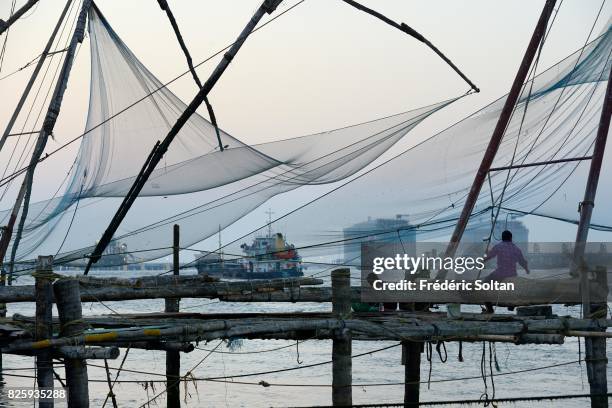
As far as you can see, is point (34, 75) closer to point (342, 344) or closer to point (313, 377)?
point (342, 344)

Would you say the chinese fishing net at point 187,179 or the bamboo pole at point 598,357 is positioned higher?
the chinese fishing net at point 187,179

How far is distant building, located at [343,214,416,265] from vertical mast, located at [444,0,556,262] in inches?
24.9

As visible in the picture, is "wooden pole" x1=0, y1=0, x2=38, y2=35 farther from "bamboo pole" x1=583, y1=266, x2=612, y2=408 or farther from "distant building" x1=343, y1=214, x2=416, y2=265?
"bamboo pole" x1=583, y1=266, x2=612, y2=408

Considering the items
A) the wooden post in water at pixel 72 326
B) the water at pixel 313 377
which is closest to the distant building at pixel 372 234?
the water at pixel 313 377

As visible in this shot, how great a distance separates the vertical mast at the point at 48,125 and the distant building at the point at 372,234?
469cm

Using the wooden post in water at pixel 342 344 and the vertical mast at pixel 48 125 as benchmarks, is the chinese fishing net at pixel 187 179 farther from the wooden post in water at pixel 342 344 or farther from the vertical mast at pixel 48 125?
the wooden post in water at pixel 342 344

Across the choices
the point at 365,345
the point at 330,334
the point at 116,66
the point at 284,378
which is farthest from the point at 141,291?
the point at 365,345

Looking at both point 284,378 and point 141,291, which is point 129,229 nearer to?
point 141,291

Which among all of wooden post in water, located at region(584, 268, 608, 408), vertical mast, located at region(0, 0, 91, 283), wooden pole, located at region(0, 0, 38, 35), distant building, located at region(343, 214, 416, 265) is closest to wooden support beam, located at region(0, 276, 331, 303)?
distant building, located at region(343, 214, 416, 265)

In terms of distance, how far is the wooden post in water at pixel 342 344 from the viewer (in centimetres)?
998

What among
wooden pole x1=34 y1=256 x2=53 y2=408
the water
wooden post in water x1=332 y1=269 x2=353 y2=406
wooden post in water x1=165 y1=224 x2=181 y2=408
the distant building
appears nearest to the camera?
wooden pole x1=34 y1=256 x2=53 y2=408

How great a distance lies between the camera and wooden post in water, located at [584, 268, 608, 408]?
38.2 ft

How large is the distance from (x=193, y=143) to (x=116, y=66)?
72.9 inches

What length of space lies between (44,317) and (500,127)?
21.8 ft
